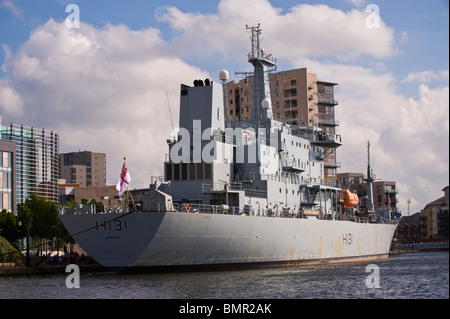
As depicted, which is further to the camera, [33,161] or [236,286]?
[33,161]

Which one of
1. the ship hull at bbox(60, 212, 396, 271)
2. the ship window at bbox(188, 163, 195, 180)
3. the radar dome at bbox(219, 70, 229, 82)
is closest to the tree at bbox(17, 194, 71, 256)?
the ship hull at bbox(60, 212, 396, 271)

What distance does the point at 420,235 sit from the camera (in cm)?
11262

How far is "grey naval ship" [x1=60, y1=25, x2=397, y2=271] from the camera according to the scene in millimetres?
34562

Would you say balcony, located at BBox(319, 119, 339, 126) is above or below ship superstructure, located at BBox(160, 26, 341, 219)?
above

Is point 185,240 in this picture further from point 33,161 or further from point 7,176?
point 33,161

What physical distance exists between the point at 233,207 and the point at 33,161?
1998 inches

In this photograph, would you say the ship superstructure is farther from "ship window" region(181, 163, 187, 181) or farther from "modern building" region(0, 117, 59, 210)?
"modern building" region(0, 117, 59, 210)

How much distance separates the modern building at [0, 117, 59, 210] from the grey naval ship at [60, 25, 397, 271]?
3600 centimetres

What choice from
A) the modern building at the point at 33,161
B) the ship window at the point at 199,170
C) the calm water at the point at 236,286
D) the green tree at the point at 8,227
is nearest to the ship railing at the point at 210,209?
the ship window at the point at 199,170

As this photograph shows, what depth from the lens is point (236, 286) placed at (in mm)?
29531

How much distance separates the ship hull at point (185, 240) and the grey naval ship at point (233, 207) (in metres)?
0.06

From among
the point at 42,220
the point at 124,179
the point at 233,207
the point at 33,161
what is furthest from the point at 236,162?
the point at 33,161
